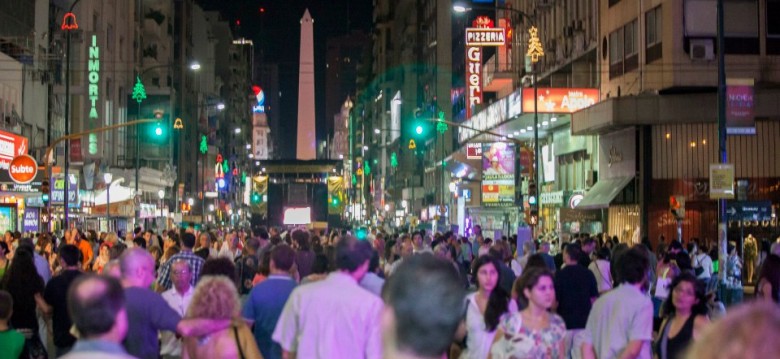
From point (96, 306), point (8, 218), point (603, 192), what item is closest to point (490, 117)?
point (603, 192)

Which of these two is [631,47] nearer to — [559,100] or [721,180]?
[559,100]

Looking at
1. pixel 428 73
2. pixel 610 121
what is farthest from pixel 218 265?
pixel 428 73

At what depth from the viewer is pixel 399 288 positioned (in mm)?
3773

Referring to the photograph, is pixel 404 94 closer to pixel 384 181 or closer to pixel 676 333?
pixel 384 181

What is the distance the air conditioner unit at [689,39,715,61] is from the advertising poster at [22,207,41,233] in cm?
2538

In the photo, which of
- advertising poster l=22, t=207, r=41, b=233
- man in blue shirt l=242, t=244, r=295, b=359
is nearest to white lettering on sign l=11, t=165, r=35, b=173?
advertising poster l=22, t=207, r=41, b=233

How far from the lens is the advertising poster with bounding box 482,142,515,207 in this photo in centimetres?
6291

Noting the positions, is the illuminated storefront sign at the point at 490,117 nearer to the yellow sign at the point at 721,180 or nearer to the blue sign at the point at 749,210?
the blue sign at the point at 749,210

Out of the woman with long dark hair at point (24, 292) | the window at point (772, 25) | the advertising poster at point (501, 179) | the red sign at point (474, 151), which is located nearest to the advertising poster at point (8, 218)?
the advertising poster at point (501, 179)

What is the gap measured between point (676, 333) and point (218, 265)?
4865 millimetres

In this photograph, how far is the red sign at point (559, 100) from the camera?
151ft

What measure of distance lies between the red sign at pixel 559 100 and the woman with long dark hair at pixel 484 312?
1435 inches

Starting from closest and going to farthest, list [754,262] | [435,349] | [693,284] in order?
[435,349], [693,284], [754,262]

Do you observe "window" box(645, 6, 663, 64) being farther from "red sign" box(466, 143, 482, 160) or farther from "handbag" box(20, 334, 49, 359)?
"handbag" box(20, 334, 49, 359)
